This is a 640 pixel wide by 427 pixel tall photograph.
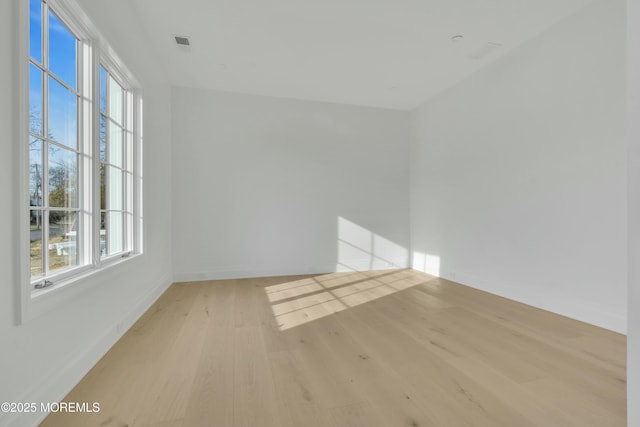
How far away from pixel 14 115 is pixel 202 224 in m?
3.22

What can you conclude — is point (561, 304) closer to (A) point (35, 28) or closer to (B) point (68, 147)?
(B) point (68, 147)

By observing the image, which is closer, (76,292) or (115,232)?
(76,292)

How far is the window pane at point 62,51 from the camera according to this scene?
1.72 m

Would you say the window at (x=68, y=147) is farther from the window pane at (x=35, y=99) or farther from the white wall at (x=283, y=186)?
the white wall at (x=283, y=186)

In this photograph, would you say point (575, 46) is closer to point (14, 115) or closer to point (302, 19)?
point (302, 19)

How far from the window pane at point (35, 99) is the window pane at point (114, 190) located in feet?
3.14

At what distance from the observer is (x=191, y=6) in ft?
8.74

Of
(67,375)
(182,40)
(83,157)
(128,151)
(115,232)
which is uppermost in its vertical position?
(182,40)

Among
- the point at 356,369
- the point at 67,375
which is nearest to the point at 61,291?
the point at 67,375

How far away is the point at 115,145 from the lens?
262 cm

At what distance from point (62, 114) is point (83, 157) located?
33cm

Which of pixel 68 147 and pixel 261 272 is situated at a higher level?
pixel 68 147

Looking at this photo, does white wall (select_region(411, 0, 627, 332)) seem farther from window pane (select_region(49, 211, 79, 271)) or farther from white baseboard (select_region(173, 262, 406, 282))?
window pane (select_region(49, 211, 79, 271))

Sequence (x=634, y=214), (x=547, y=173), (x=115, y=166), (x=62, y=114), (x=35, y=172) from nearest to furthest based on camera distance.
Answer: (x=634, y=214) → (x=35, y=172) → (x=62, y=114) → (x=115, y=166) → (x=547, y=173)
